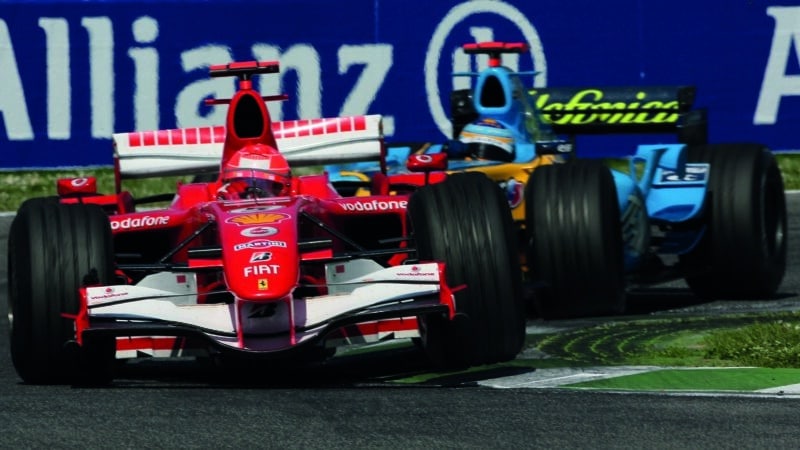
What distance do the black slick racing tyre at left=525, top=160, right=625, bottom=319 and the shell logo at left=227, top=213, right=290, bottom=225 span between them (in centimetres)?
271

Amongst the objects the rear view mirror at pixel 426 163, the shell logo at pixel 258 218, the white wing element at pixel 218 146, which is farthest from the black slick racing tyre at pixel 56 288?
the white wing element at pixel 218 146

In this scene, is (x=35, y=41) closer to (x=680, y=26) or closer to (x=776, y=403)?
(x=680, y=26)

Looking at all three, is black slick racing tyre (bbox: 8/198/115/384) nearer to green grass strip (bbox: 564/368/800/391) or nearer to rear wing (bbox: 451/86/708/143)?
green grass strip (bbox: 564/368/800/391)

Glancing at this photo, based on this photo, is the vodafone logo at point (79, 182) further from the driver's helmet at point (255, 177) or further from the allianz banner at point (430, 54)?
the allianz banner at point (430, 54)

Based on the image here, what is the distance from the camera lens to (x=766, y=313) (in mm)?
11570

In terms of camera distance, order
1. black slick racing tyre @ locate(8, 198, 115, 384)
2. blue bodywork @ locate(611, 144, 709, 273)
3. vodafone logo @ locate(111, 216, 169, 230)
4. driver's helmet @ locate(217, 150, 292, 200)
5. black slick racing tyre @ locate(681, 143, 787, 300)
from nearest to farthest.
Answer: black slick racing tyre @ locate(8, 198, 115, 384) → vodafone logo @ locate(111, 216, 169, 230) → driver's helmet @ locate(217, 150, 292, 200) → blue bodywork @ locate(611, 144, 709, 273) → black slick racing tyre @ locate(681, 143, 787, 300)

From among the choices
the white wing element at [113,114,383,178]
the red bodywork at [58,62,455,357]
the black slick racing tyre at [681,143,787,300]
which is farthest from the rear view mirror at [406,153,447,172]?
the black slick racing tyre at [681,143,787,300]

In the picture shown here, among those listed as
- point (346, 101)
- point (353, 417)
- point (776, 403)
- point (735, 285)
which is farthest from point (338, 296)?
point (346, 101)

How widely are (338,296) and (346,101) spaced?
9189 mm

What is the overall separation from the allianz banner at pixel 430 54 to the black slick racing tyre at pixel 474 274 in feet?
28.1

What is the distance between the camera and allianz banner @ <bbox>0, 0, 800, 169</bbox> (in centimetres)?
1708

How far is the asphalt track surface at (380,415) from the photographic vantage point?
6660 millimetres

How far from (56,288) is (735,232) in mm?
5619

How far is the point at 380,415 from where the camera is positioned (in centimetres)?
721
